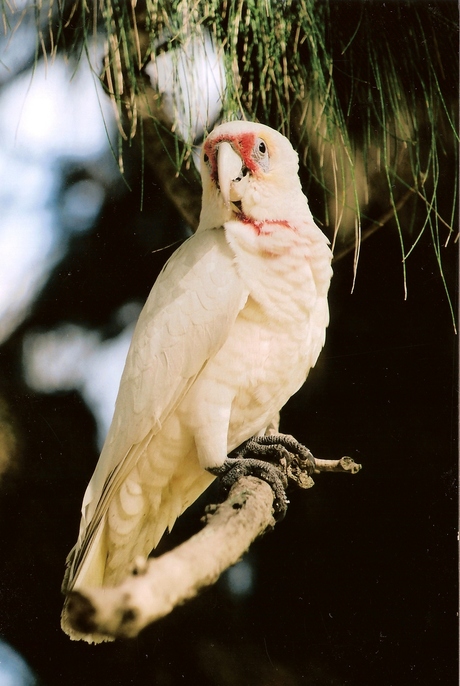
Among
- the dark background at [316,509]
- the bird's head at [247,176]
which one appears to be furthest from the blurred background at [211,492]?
the bird's head at [247,176]

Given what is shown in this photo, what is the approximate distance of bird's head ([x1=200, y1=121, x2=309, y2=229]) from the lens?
1.29 metres

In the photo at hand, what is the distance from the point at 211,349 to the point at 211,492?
1.07 ft

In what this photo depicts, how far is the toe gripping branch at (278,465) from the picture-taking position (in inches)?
50.0

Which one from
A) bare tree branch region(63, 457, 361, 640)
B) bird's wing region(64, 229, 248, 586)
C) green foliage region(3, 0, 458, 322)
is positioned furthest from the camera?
green foliage region(3, 0, 458, 322)

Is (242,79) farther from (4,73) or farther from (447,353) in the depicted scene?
(447,353)

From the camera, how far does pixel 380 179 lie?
151cm

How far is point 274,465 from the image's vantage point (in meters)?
1.32

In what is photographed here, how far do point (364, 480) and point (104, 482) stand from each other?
55 cm

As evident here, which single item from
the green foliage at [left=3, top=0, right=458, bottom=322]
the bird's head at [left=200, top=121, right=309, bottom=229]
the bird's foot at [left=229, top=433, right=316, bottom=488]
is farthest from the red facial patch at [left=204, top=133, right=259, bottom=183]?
the bird's foot at [left=229, top=433, right=316, bottom=488]

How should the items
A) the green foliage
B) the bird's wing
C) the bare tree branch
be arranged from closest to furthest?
the bare tree branch < the bird's wing < the green foliage

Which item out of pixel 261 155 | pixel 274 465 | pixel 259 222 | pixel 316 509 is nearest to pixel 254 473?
pixel 274 465

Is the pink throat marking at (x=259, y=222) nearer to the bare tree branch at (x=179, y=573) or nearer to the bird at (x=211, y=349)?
the bird at (x=211, y=349)

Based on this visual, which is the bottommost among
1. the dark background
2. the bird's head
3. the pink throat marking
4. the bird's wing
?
the dark background

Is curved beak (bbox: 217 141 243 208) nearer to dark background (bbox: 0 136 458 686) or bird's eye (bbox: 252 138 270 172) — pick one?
bird's eye (bbox: 252 138 270 172)
